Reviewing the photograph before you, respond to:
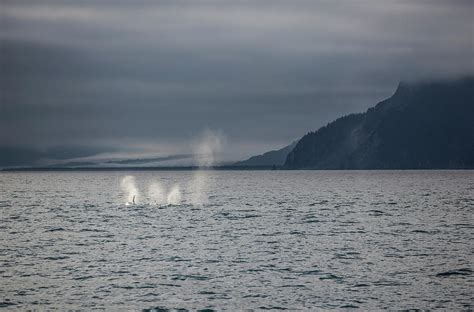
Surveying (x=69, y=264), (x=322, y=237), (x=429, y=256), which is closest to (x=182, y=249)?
(x=69, y=264)

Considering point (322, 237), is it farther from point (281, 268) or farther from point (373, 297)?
point (373, 297)

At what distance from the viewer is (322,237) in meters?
71.5

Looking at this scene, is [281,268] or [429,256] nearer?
[281,268]

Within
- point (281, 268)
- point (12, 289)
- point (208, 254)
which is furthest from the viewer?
point (208, 254)

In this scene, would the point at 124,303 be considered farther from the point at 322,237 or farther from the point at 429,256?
the point at 322,237

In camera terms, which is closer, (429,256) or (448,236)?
(429,256)

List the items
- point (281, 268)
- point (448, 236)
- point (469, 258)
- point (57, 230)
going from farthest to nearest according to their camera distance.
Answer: point (57, 230) < point (448, 236) < point (469, 258) < point (281, 268)

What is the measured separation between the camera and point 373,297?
39656 mm

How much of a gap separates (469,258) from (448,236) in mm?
17286

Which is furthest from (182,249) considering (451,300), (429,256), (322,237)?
(451,300)

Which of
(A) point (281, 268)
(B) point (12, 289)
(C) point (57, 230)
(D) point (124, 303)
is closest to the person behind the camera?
(D) point (124, 303)

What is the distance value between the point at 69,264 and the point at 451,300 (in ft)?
97.8

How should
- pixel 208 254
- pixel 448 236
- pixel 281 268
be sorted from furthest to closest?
pixel 448 236, pixel 208 254, pixel 281 268

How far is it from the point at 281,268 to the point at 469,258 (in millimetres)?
16259
